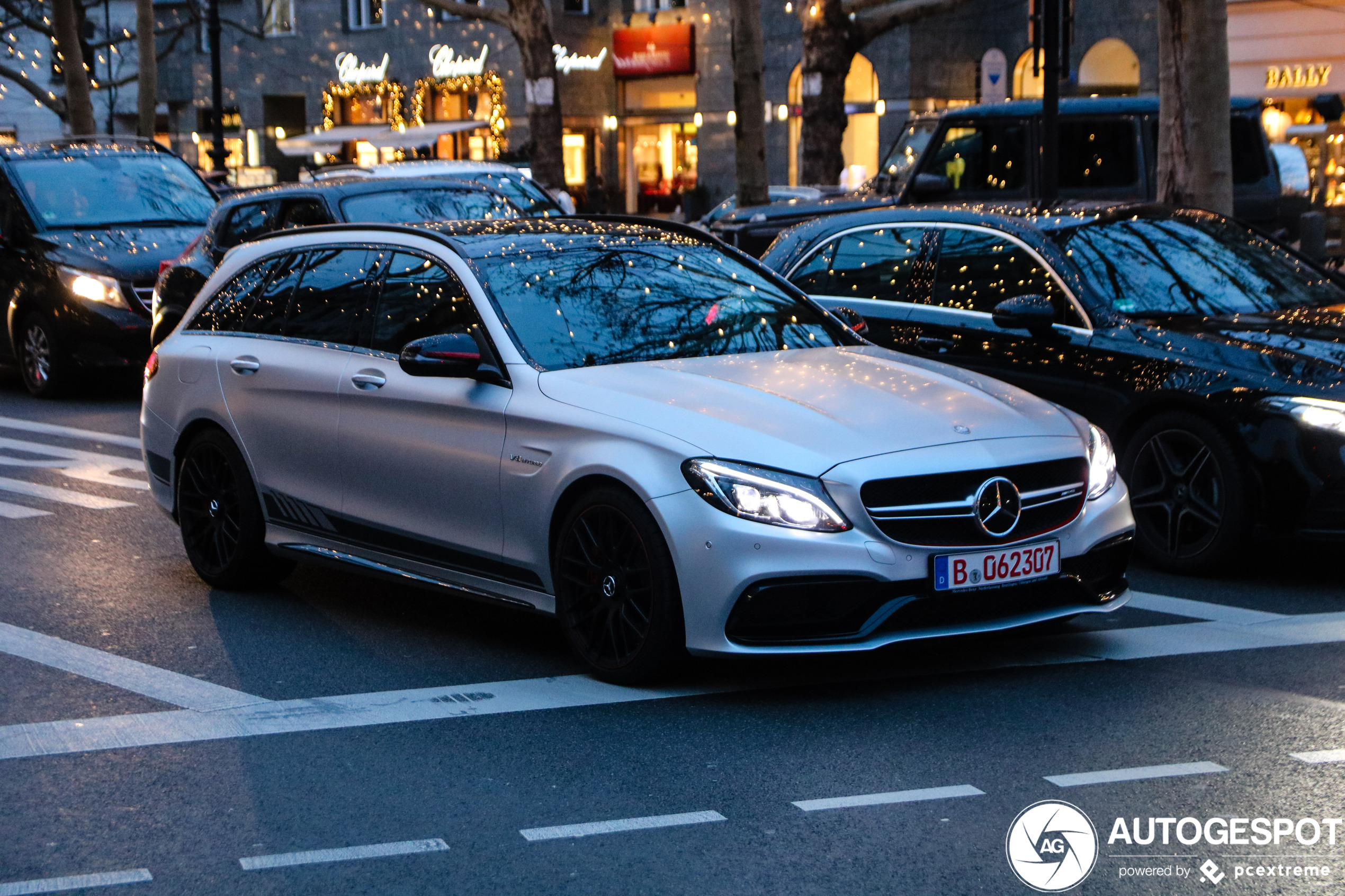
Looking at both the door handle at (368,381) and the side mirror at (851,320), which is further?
the side mirror at (851,320)

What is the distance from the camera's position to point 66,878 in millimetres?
4527

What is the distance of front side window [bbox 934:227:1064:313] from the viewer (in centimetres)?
876

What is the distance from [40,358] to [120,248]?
46.2 inches

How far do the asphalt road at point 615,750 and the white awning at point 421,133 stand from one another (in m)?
38.8

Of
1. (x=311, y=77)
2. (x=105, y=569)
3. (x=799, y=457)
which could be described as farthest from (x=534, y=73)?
(x=799, y=457)

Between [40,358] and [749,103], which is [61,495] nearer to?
[40,358]

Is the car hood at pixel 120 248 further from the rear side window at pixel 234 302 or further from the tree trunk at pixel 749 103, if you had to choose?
the tree trunk at pixel 749 103

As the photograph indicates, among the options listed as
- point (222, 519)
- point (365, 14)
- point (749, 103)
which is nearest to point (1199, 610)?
point (222, 519)

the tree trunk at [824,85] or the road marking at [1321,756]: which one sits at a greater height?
the tree trunk at [824,85]

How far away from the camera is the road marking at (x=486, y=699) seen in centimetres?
578

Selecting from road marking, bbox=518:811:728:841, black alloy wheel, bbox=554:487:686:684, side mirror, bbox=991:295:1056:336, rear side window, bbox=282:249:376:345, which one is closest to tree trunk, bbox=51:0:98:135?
rear side window, bbox=282:249:376:345

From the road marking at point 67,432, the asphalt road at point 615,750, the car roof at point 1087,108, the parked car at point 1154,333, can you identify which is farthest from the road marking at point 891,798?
the car roof at point 1087,108

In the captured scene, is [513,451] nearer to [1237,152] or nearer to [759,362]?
[759,362]

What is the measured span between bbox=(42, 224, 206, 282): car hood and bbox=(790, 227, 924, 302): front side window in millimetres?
7396
